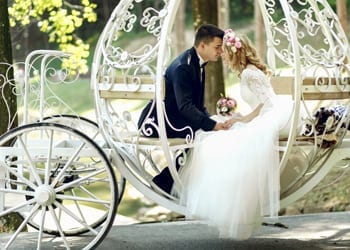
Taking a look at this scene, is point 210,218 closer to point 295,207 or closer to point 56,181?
point 56,181

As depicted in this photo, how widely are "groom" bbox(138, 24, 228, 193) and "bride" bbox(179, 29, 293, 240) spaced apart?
0.42 feet

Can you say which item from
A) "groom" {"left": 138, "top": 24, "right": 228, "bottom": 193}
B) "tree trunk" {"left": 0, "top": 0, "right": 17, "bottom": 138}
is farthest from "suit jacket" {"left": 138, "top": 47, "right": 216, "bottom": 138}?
"tree trunk" {"left": 0, "top": 0, "right": 17, "bottom": 138}

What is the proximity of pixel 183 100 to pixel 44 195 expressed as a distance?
1092 mm

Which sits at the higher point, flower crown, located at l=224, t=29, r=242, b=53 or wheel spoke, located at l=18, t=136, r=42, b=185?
flower crown, located at l=224, t=29, r=242, b=53

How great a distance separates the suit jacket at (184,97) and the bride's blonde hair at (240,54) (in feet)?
0.78

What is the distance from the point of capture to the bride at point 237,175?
5199 mm

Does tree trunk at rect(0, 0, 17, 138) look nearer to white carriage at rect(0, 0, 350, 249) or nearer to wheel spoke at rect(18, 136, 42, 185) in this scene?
white carriage at rect(0, 0, 350, 249)

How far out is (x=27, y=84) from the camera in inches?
227

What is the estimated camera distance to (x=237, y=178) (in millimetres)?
5195

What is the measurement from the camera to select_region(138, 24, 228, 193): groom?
543cm

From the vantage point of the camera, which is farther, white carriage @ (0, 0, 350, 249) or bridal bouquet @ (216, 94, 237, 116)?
bridal bouquet @ (216, 94, 237, 116)

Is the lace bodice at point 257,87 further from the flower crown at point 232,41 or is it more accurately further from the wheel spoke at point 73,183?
the wheel spoke at point 73,183

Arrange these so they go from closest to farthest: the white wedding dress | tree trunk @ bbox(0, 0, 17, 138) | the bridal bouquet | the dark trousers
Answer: the white wedding dress
the dark trousers
the bridal bouquet
tree trunk @ bbox(0, 0, 17, 138)

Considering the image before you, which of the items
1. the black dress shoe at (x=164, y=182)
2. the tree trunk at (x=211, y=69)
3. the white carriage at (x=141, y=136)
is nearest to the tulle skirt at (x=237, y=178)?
the white carriage at (x=141, y=136)
